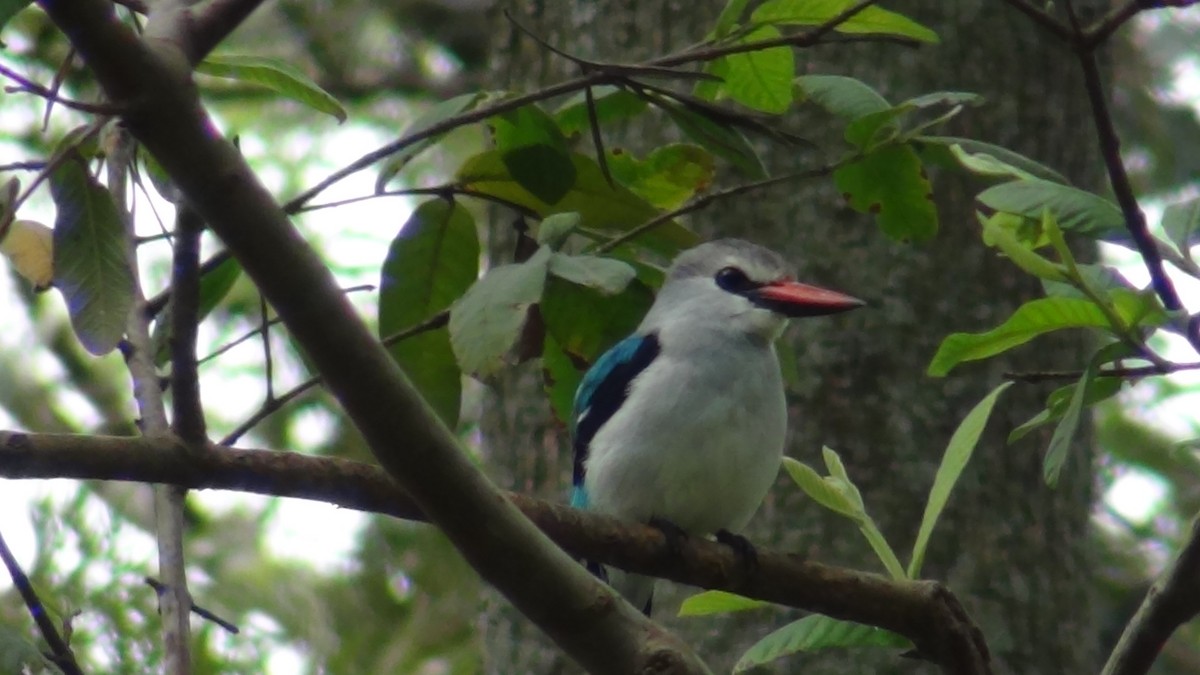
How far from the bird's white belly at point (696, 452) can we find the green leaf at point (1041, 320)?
1.41 metres

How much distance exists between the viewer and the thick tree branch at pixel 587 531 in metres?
1.92

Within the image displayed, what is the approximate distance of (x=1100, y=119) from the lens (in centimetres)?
182

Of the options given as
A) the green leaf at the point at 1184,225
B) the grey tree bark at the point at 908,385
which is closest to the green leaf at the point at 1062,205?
the green leaf at the point at 1184,225

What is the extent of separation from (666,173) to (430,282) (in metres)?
0.56

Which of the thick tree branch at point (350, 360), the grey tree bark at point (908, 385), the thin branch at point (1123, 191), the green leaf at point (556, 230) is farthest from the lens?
the grey tree bark at point (908, 385)

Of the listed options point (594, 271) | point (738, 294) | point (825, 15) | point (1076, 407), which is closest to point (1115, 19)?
point (1076, 407)

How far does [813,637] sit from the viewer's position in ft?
7.80

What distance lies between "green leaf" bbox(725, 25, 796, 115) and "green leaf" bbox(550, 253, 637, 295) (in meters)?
0.56

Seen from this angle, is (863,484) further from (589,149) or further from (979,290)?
(589,149)

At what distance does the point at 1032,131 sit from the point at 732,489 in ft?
4.94

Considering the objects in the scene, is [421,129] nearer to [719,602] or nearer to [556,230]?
[556,230]

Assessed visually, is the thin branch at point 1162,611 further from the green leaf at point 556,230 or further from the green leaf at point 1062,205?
the green leaf at point 556,230

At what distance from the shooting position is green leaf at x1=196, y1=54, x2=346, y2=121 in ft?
7.66

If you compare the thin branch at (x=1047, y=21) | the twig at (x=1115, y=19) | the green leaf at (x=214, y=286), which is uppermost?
the green leaf at (x=214, y=286)
